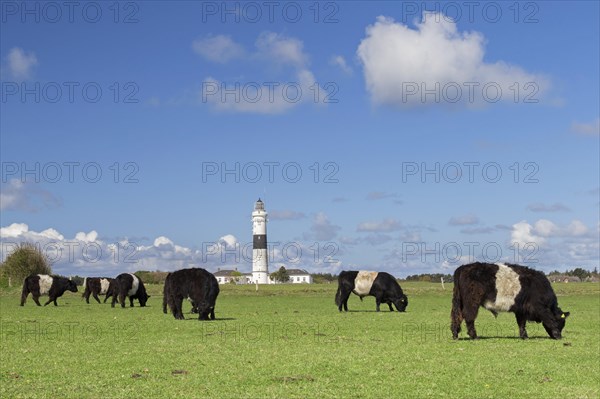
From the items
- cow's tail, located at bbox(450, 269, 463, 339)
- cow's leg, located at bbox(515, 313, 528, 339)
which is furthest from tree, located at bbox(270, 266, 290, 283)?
cow's tail, located at bbox(450, 269, 463, 339)

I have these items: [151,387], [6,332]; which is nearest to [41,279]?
[6,332]

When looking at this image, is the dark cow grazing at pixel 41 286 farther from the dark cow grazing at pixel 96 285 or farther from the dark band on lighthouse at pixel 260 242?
the dark band on lighthouse at pixel 260 242

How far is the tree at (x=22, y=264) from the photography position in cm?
7838

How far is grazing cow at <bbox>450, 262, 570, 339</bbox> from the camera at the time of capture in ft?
62.4

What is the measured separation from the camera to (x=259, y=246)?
14150 cm

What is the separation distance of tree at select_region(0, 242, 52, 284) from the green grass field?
59.4m

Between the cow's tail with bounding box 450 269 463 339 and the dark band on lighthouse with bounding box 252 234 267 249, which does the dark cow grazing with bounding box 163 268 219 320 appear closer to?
the cow's tail with bounding box 450 269 463 339

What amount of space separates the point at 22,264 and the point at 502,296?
70094 millimetres

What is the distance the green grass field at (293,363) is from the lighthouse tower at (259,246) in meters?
117

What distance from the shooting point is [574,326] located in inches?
990

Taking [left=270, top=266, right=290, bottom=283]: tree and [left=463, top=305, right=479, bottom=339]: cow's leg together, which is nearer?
[left=463, top=305, right=479, bottom=339]: cow's leg

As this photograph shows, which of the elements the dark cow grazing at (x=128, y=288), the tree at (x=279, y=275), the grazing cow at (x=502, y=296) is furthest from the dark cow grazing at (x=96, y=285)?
the tree at (x=279, y=275)

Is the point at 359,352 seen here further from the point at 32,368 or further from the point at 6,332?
the point at 6,332

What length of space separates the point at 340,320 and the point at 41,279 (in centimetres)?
2548
